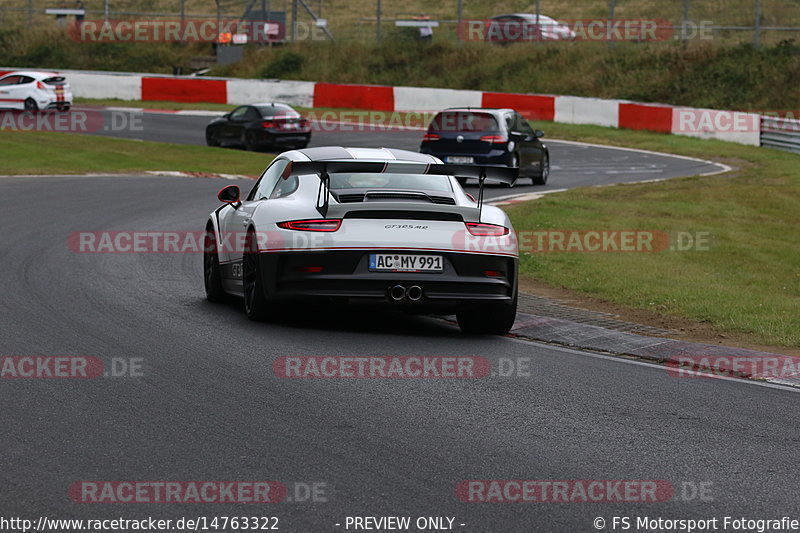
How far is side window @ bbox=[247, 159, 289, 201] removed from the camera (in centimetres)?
1081

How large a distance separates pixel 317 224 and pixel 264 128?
22.6 metres

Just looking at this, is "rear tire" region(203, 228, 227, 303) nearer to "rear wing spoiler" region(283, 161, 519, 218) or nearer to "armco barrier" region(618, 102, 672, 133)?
"rear wing spoiler" region(283, 161, 519, 218)

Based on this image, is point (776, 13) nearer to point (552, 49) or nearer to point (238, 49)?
point (552, 49)

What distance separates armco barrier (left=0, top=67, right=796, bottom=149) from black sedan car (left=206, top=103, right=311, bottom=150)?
37.1ft

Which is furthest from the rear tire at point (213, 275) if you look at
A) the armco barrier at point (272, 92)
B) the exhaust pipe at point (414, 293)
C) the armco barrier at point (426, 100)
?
the armco barrier at point (272, 92)

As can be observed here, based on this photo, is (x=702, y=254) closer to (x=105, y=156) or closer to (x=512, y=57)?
(x=105, y=156)

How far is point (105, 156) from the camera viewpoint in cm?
2878

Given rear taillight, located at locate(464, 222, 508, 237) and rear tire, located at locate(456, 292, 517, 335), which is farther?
rear tire, located at locate(456, 292, 517, 335)

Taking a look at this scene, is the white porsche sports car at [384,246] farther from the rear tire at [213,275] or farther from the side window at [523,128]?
the side window at [523,128]

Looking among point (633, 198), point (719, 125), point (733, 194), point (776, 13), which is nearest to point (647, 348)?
point (633, 198)

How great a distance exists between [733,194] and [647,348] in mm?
13763

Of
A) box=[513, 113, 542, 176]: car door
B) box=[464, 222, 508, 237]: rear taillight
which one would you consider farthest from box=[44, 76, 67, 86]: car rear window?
box=[464, 222, 508, 237]: rear taillight

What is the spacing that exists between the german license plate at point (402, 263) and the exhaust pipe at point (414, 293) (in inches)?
5.2

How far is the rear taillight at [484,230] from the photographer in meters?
9.61
